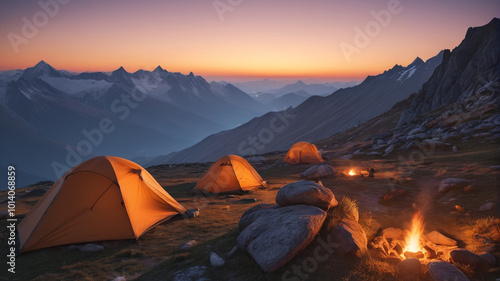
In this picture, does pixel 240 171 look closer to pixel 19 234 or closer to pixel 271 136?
pixel 19 234

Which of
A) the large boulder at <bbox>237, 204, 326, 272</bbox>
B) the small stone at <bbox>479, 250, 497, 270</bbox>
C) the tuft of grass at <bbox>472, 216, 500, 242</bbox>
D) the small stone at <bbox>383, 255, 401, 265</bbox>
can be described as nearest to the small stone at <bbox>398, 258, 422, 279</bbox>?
the small stone at <bbox>383, 255, 401, 265</bbox>

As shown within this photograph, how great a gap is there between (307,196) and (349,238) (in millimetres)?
2147

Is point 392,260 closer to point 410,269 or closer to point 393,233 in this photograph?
point 410,269

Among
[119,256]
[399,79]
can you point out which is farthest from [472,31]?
[399,79]

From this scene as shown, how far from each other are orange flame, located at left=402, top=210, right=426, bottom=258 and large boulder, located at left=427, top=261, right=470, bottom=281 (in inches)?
80.6

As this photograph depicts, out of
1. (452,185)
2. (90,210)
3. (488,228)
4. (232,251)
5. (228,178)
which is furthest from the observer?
(228,178)

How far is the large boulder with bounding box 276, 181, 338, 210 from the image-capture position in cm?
955

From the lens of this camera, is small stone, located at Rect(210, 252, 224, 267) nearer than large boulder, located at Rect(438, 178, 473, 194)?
Yes

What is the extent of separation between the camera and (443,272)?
6645 mm

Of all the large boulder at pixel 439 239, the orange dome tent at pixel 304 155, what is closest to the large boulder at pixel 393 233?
the large boulder at pixel 439 239

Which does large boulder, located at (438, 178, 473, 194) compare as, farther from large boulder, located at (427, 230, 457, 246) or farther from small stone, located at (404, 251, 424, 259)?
small stone, located at (404, 251, 424, 259)

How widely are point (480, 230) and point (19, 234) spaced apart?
693 inches

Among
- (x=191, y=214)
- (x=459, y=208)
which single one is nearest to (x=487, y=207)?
(x=459, y=208)

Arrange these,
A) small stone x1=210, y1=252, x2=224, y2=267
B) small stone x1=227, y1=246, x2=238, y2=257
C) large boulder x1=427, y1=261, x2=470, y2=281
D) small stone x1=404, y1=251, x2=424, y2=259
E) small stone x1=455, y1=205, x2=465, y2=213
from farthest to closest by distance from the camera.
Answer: small stone x1=455, y1=205, x2=465, y2=213
small stone x1=227, y1=246, x2=238, y2=257
small stone x1=404, y1=251, x2=424, y2=259
small stone x1=210, y1=252, x2=224, y2=267
large boulder x1=427, y1=261, x2=470, y2=281
